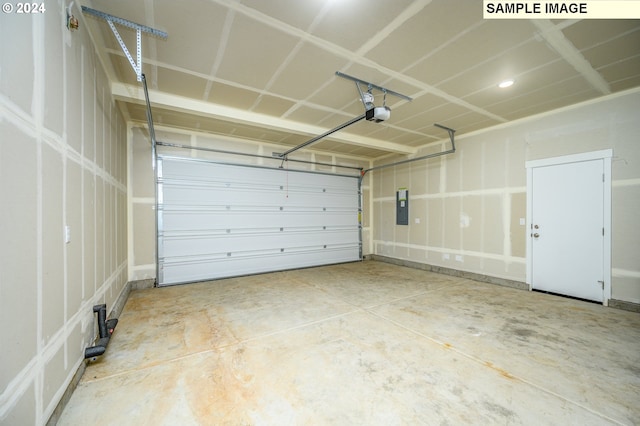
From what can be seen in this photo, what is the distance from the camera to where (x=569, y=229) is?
12.9ft

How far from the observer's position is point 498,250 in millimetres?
4688

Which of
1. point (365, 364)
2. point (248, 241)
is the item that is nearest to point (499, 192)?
point (365, 364)

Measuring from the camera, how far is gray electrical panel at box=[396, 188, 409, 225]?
6305mm

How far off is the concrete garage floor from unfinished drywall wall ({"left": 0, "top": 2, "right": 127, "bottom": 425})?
19.0 inches

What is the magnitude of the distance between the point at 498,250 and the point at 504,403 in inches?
145

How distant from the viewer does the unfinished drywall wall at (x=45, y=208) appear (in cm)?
111

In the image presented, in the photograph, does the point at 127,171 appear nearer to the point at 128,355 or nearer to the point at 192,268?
the point at 192,268

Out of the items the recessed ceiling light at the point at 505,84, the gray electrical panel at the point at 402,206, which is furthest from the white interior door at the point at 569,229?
the gray electrical panel at the point at 402,206

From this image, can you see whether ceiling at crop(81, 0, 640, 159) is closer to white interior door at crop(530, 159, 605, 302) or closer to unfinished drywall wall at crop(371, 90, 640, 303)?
A: unfinished drywall wall at crop(371, 90, 640, 303)

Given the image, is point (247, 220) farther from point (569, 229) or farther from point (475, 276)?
point (569, 229)

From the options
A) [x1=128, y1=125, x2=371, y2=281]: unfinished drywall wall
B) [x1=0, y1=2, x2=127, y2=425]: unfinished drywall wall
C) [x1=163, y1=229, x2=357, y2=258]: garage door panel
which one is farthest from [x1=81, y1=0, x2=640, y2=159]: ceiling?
[x1=163, y1=229, x2=357, y2=258]: garage door panel

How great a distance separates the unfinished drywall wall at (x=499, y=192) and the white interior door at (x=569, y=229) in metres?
0.15

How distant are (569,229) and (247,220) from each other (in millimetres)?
5670

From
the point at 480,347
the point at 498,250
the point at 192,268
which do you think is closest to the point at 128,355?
the point at 192,268
